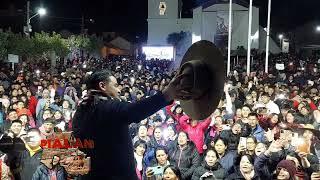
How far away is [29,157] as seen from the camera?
691 centimetres

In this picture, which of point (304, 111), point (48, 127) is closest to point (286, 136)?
point (304, 111)

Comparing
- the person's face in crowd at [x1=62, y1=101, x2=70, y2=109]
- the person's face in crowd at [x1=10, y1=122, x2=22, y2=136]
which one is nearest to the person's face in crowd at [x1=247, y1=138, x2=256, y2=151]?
the person's face in crowd at [x1=10, y1=122, x2=22, y2=136]

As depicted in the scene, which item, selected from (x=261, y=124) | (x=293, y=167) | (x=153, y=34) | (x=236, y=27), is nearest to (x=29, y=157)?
(x=293, y=167)

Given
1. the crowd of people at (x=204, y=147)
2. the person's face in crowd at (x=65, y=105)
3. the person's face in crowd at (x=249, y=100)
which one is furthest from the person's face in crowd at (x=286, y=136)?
the person's face in crowd at (x=65, y=105)

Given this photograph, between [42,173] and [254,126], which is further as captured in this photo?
[254,126]

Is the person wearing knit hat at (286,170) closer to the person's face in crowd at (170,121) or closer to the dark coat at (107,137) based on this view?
the dark coat at (107,137)

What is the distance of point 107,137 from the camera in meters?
3.36

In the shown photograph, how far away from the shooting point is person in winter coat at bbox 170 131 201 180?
7.80 m

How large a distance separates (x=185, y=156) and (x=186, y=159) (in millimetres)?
69

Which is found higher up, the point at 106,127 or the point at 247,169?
the point at 106,127

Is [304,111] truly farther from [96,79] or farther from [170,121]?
[96,79]

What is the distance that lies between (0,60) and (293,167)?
27063mm

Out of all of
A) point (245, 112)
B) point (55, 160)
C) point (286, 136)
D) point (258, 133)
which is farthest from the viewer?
point (245, 112)

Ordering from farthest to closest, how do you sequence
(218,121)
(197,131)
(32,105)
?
(32,105)
(218,121)
(197,131)
